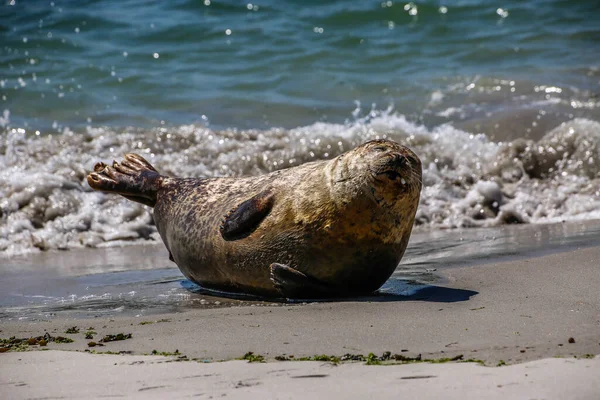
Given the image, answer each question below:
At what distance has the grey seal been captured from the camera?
4875 mm

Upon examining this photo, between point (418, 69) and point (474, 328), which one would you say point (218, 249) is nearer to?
point (474, 328)

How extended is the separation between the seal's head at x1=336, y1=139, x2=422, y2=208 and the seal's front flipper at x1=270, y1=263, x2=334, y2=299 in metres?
0.53

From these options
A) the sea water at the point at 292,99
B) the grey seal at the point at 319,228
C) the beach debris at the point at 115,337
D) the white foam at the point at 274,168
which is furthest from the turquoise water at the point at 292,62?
the beach debris at the point at 115,337

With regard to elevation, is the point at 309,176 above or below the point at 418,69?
below

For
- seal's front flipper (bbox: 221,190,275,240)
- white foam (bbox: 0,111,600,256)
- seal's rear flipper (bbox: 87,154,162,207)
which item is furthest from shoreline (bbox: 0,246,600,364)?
white foam (bbox: 0,111,600,256)

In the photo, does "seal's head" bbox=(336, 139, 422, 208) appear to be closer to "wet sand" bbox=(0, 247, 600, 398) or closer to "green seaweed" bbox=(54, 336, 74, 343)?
"wet sand" bbox=(0, 247, 600, 398)

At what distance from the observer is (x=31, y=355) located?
149 inches

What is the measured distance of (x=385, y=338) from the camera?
3.80 meters

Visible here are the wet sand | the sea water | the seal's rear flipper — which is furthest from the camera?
the sea water

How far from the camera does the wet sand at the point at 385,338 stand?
3090 millimetres

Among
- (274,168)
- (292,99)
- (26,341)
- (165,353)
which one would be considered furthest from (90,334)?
(292,99)

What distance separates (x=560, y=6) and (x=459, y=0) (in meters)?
1.70

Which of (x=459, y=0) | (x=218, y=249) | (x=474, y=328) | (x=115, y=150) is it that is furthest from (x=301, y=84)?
(x=474, y=328)

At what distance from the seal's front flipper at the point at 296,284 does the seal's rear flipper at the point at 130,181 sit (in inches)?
57.6
